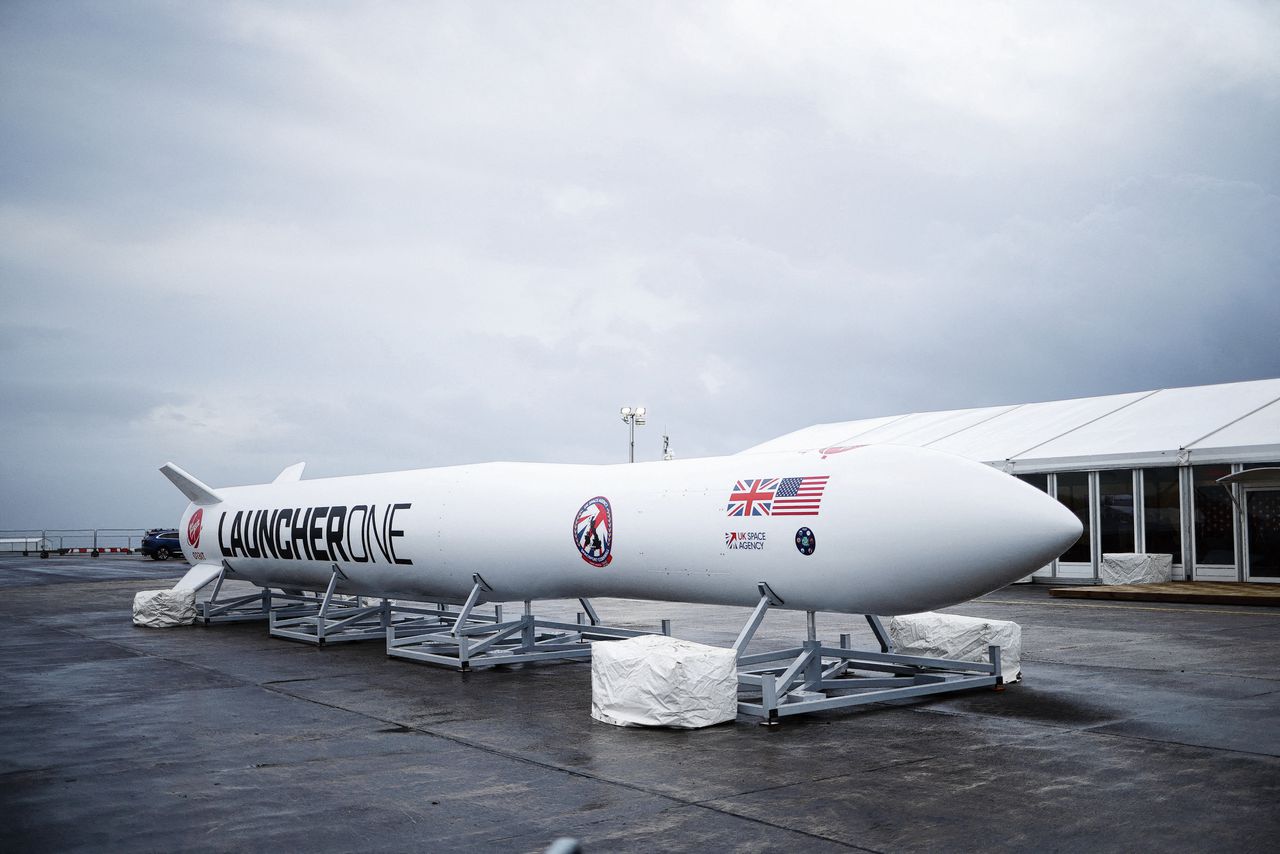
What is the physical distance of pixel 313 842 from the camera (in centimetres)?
589

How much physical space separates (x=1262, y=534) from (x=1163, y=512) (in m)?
2.26

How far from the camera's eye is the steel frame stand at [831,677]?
942cm

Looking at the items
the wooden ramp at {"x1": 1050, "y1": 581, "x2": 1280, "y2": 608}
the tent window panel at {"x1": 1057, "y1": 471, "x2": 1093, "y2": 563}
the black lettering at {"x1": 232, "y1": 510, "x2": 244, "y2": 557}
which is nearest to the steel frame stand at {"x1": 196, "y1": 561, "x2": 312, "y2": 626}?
the black lettering at {"x1": 232, "y1": 510, "x2": 244, "y2": 557}

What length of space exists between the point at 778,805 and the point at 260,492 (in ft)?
46.2

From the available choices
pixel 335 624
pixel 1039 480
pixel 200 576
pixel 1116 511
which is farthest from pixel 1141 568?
pixel 200 576

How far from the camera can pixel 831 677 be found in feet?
36.2

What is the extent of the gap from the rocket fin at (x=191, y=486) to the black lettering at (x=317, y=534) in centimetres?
397

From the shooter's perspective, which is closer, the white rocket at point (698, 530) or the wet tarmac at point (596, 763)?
the wet tarmac at point (596, 763)

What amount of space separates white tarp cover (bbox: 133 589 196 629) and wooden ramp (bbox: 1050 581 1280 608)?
1799 centimetres

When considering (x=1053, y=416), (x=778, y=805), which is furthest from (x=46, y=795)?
(x=1053, y=416)

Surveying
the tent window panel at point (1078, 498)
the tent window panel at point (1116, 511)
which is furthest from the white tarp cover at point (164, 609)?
the tent window panel at point (1116, 511)

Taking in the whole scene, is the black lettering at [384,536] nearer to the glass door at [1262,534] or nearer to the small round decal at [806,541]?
the small round decal at [806,541]

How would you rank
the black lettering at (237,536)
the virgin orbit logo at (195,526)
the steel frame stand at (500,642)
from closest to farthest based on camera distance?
1. the steel frame stand at (500,642)
2. the black lettering at (237,536)
3. the virgin orbit logo at (195,526)

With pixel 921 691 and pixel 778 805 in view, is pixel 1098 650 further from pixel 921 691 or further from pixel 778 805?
pixel 778 805
